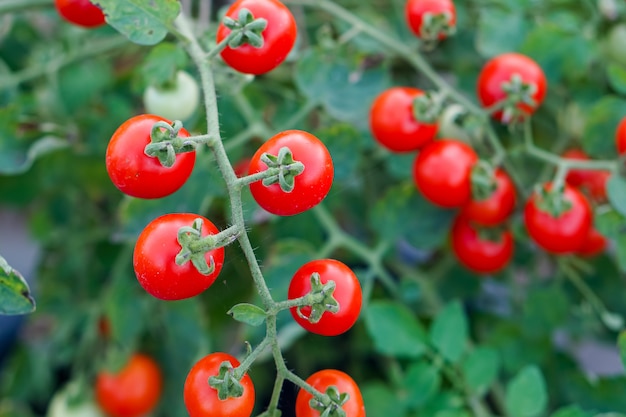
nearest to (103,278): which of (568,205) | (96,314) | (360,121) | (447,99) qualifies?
(96,314)

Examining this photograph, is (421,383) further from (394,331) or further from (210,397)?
(210,397)

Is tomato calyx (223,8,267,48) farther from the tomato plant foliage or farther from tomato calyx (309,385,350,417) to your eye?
tomato calyx (309,385,350,417)

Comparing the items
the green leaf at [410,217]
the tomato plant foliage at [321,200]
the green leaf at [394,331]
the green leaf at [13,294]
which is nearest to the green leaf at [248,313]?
the tomato plant foliage at [321,200]

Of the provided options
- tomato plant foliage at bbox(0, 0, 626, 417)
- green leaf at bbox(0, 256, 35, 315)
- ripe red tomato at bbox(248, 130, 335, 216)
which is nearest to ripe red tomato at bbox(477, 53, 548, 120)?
tomato plant foliage at bbox(0, 0, 626, 417)

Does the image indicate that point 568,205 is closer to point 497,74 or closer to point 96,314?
point 497,74

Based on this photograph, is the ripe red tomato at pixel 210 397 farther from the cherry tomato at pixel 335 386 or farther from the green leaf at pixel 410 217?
the green leaf at pixel 410 217

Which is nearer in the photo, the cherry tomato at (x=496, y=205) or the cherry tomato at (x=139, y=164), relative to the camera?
the cherry tomato at (x=139, y=164)
